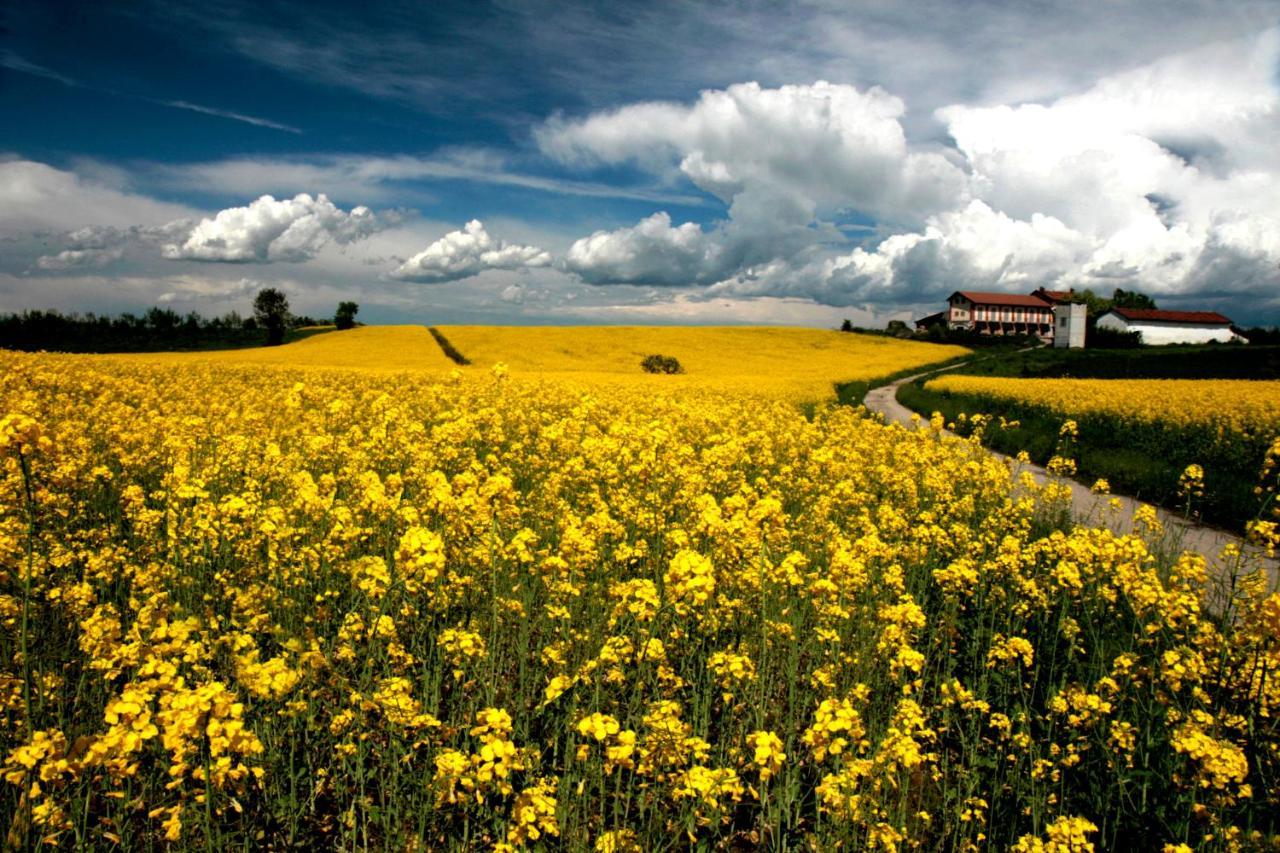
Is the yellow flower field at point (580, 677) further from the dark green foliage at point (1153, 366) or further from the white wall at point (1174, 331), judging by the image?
the white wall at point (1174, 331)

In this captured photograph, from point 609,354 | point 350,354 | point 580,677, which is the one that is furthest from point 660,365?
point 580,677

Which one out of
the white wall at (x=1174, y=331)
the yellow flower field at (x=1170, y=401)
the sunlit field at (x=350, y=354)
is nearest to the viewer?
the yellow flower field at (x=1170, y=401)

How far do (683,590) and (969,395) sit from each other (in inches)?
1286

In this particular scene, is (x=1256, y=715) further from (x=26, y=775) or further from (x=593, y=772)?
(x=26, y=775)

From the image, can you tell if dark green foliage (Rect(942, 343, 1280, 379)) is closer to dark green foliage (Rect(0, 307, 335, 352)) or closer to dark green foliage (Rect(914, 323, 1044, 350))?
dark green foliage (Rect(914, 323, 1044, 350))

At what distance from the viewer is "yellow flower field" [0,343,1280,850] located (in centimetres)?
298

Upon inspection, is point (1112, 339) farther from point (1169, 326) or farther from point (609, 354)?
point (609, 354)

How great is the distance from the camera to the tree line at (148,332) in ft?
158

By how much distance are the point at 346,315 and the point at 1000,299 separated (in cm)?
10102

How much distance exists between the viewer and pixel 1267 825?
12.4ft

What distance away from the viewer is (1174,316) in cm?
9481

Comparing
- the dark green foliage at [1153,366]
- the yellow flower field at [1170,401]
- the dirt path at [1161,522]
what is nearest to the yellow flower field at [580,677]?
the dirt path at [1161,522]

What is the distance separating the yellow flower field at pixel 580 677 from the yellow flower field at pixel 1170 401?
16118 millimetres

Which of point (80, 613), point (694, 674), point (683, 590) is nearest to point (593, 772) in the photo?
point (683, 590)
